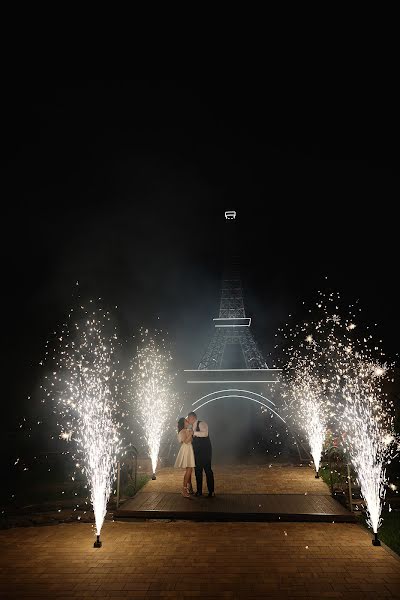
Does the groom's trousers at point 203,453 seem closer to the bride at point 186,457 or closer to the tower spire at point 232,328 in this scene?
the bride at point 186,457

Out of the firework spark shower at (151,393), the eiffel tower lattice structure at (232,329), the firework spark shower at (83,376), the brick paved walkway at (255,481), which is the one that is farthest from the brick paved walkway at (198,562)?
the eiffel tower lattice structure at (232,329)

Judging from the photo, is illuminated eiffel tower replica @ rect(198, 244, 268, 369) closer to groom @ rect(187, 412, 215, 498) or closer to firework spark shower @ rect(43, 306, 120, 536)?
firework spark shower @ rect(43, 306, 120, 536)

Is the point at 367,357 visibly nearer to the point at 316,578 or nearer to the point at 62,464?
the point at 62,464

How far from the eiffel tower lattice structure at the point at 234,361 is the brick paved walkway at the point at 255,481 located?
36.8 ft

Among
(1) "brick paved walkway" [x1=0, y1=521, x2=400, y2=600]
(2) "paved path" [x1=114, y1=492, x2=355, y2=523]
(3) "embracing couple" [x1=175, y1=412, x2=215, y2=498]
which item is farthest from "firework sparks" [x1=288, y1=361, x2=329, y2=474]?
(1) "brick paved walkway" [x1=0, y1=521, x2=400, y2=600]

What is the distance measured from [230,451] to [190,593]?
1468 centimetres

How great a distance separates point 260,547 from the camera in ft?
22.9

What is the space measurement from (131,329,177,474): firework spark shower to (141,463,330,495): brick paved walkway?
173 centimetres

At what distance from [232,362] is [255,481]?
3132 centimetres

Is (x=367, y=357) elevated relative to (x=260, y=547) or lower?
elevated

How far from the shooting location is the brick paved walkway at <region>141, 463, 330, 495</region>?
441 inches

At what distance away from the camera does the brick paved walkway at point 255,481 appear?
11.2 metres

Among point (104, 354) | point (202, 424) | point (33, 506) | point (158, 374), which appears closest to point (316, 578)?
point (202, 424)

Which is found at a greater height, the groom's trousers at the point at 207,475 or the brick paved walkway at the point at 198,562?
the groom's trousers at the point at 207,475
